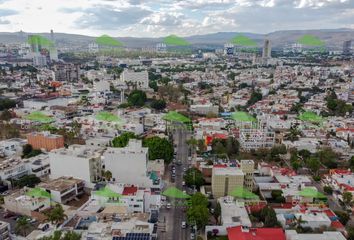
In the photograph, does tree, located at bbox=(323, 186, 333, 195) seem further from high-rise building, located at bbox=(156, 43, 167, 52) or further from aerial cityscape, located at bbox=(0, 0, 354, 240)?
high-rise building, located at bbox=(156, 43, 167, 52)

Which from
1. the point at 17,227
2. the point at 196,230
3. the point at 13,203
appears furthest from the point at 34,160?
the point at 196,230

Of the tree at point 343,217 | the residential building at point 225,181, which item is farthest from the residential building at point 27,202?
the tree at point 343,217

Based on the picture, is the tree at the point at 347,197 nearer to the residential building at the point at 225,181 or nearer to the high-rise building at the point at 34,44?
the residential building at the point at 225,181

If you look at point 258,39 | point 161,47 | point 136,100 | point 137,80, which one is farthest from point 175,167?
point 258,39

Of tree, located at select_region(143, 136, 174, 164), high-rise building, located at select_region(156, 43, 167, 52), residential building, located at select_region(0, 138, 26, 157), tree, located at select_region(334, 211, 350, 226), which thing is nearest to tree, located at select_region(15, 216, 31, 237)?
tree, located at select_region(143, 136, 174, 164)

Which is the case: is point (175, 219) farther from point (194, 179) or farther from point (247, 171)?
point (247, 171)

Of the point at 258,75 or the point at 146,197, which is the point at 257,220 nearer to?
the point at 146,197

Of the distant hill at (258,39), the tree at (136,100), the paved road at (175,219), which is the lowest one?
the paved road at (175,219)
